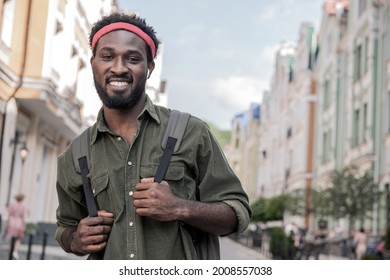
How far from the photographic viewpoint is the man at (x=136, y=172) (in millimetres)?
1640

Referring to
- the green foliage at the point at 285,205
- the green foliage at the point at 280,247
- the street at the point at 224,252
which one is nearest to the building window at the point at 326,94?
the green foliage at the point at 285,205

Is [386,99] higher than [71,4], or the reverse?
[386,99]

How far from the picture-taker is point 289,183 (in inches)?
734

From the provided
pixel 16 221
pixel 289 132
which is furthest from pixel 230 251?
pixel 289 132

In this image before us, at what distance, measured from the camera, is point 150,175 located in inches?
65.0

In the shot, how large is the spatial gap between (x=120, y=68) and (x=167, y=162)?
0.22 metres

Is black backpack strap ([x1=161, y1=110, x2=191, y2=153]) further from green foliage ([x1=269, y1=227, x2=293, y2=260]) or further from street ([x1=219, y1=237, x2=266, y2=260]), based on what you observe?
green foliage ([x1=269, y1=227, x2=293, y2=260])

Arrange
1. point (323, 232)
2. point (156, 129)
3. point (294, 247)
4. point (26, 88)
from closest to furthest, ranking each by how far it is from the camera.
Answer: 1. point (156, 129)
2. point (26, 88)
3. point (294, 247)
4. point (323, 232)

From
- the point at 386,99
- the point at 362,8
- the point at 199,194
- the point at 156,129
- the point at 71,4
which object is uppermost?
the point at 362,8

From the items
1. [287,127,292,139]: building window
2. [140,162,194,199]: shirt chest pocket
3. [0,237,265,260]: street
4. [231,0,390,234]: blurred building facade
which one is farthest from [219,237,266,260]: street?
[287,127,292,139]: building window
